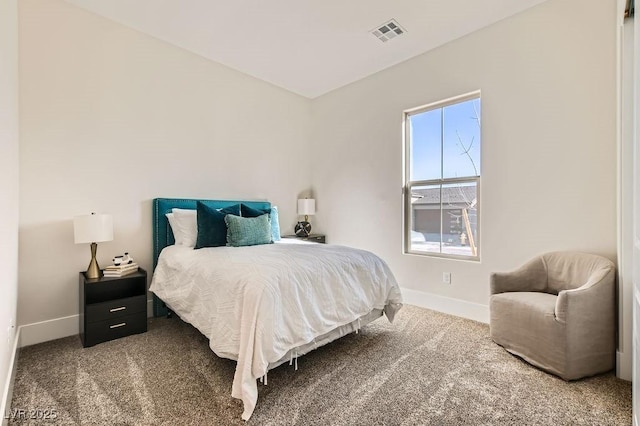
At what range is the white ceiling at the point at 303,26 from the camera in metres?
2.65

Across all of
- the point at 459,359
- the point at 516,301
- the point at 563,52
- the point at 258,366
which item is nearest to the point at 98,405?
the point at 258,366

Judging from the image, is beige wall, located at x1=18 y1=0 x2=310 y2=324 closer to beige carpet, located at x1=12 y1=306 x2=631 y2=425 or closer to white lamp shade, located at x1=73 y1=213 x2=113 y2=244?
white lamp shade, located at x1=73 y1=213 x2=113 y2=244

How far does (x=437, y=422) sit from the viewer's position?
61.3 inches

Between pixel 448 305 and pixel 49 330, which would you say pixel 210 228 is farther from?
pixel 448 305

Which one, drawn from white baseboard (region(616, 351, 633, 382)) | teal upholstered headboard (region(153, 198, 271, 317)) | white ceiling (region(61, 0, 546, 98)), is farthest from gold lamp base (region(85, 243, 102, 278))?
white baseboard (region(616, 351, 633, 382))

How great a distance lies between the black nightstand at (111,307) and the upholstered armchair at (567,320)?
309cm

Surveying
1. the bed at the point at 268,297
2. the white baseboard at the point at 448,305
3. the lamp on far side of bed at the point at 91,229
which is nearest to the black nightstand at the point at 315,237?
the white baseboard at the point at 448,305

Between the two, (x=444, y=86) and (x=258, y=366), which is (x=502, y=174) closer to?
(x=444, y=86)

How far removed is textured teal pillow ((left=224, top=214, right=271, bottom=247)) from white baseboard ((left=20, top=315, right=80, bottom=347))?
1.55 metres

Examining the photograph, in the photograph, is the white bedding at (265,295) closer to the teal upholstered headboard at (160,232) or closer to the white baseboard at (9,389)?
the teal upholstered headboard at (160,232)

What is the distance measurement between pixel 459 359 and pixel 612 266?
49.6 inches

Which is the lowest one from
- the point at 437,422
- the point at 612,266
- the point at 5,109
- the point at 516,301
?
the point at 437,422

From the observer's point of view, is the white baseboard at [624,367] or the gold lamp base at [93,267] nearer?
the white baseboard at [624,367]

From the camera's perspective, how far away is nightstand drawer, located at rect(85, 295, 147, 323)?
7.86 ft
